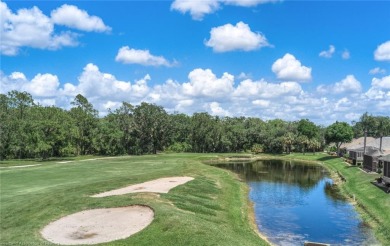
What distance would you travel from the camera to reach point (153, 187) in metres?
45.4

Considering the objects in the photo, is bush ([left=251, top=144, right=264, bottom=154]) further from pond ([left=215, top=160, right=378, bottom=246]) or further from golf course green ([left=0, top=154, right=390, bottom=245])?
golf course green ([left=0, top=154, right=390, bottom=245])

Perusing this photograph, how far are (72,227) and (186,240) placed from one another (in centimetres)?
906

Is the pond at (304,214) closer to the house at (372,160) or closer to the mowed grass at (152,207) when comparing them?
the mowed grass at (152,207)

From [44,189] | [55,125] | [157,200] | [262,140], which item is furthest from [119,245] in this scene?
[262,140]

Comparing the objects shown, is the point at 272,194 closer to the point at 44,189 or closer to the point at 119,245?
the point at 44,189

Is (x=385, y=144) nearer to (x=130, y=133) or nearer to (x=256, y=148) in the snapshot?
(x=256, y=148)

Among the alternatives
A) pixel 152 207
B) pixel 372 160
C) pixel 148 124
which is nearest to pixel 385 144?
pixel 372 160

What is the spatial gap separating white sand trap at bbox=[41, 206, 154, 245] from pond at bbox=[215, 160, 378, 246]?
10711 millimetres

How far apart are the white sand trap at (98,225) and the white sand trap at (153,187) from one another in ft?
26.4

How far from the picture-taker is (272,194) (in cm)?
5406

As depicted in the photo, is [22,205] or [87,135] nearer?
[22,205]

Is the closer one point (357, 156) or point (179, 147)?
point (357, 156)

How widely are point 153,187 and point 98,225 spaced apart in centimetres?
1667

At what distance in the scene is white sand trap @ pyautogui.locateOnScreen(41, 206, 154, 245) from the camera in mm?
25938
